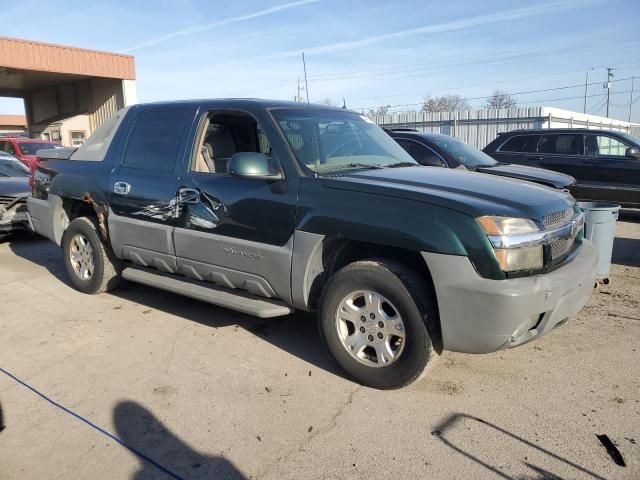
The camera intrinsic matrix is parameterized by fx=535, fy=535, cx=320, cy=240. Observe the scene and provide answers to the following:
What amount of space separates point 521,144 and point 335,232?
779 centimetres

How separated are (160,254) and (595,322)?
389 centimetres

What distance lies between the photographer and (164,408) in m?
3.33

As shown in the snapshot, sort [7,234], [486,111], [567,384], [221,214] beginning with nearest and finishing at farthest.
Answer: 1. [567,384]
2. [221,214]
3. [7,234]
4. [486,111]

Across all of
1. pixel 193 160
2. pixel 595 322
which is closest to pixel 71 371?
pixel 193 160

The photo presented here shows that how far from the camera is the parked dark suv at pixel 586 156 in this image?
9.27m

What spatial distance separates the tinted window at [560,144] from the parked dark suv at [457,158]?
2.24 m

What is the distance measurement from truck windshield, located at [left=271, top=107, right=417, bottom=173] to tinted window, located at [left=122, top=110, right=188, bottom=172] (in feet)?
3.34

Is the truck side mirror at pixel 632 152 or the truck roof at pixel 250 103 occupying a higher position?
the truck roof at pixel 250 103

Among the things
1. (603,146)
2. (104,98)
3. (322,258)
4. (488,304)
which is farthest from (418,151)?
(104,98)

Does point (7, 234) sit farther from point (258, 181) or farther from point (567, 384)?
point (567, 384)

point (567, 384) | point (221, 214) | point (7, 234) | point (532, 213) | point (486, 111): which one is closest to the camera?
point (532, 213)

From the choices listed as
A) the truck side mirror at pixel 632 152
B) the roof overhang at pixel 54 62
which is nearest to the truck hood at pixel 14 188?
the truck side mirror at pixel 632 152

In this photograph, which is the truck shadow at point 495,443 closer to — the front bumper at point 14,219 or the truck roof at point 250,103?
the truck roof at point 250,103

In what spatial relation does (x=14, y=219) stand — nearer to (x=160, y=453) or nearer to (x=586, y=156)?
(x=160, y=453)
